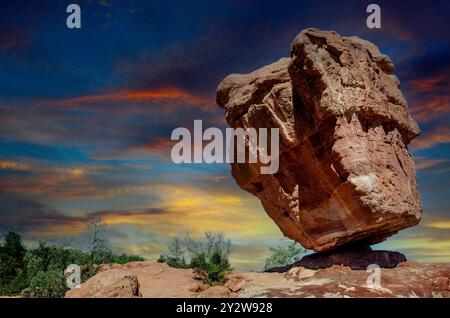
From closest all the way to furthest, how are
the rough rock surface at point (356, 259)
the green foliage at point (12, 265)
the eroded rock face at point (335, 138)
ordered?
the eroded rock face at point (335, 138)
the rough rock surface at point (356, 259)
the green foliage at point (12, 265)

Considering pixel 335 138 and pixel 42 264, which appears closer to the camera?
pixel 335 138

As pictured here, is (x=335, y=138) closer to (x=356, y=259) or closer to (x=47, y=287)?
(x=356, y=259)

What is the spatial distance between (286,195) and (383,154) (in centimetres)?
411

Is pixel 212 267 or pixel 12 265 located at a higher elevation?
pixel 212 267

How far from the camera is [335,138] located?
43.5ft

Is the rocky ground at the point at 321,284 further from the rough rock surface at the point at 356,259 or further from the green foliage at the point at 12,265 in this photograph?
the green foliage at the point at 12,265

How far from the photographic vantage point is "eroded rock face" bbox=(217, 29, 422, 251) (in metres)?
12.9

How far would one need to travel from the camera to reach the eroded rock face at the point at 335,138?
42.4 ft

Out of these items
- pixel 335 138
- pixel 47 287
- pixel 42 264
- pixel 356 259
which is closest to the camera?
pixel 335 138

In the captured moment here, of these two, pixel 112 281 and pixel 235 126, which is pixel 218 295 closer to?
pixel 112 281

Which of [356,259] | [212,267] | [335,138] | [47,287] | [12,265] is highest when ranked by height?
[335,138]

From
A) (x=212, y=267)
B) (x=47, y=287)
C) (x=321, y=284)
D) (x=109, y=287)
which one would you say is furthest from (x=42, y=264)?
(x=321, y=284)

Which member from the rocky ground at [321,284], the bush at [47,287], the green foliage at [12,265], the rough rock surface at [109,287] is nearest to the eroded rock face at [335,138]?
the rocky ground at [321,284]

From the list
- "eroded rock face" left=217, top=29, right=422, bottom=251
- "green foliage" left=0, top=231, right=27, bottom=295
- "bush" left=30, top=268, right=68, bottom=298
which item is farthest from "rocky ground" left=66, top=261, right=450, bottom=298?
"green foliage" left=0, top=231, right=27, bottom=295
